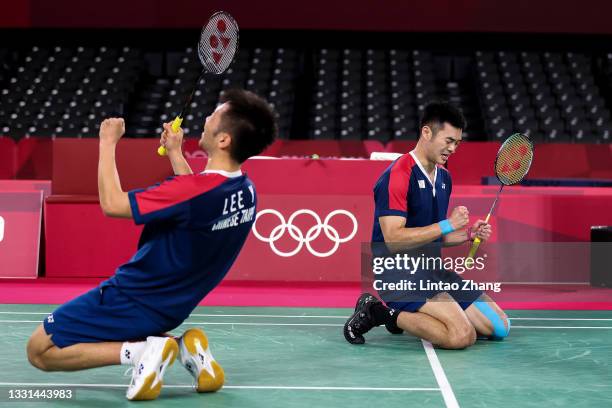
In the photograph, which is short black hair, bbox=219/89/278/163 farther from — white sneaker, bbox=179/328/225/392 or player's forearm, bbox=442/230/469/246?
player's forearm, bbox=442/230/469/246

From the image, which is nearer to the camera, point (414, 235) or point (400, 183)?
point (414, 235)

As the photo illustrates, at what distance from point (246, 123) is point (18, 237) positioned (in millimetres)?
4389

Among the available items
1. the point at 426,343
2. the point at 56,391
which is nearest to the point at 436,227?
the point at 426,343

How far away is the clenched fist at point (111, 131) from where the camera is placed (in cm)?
337

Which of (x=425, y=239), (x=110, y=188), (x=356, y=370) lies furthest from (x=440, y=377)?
(x=110, y=188)

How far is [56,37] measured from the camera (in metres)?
17.0

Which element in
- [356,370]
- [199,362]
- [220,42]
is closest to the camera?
[199,362]

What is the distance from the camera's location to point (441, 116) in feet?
15.5

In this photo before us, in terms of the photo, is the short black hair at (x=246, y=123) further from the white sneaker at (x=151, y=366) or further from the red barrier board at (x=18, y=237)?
the red barrier board at (x=18, y=237)

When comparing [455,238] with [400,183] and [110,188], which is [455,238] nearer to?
[400,183]

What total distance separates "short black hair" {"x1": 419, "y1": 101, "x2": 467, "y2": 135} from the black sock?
0.98m

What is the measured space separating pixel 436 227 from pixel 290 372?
3.56ft

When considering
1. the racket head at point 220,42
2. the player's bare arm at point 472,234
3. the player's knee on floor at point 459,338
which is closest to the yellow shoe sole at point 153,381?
the racket head at point 220,42

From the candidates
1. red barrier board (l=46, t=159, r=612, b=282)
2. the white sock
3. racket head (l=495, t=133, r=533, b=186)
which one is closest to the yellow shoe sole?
the white sock
